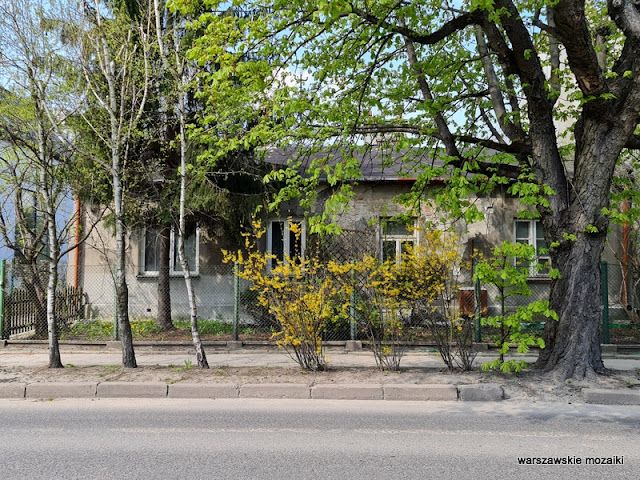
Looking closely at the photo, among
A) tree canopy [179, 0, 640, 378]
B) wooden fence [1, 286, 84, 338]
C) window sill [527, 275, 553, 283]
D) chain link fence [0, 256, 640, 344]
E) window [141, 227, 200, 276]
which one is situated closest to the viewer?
tree canopy [179, 0, 640, 378]

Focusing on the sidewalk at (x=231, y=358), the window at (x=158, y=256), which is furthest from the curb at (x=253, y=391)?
the window at (x=158, y=256)

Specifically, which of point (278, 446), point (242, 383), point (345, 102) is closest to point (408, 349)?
point (242, 383)

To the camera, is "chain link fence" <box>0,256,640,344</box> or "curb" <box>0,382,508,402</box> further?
"chain link fence" <box>0,256,640,344</box>

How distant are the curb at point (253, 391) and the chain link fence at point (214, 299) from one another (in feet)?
5.21

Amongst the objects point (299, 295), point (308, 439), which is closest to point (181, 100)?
point (299, 295)

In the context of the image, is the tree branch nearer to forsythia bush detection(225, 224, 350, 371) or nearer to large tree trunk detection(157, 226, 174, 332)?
forsythia bush detection(225, 224, 350, 371)

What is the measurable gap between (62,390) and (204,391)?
80.8 inches

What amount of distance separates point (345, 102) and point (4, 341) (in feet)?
28.5

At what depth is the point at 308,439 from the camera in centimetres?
518

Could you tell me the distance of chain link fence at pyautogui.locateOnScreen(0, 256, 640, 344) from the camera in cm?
1091

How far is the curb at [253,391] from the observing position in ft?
23.1

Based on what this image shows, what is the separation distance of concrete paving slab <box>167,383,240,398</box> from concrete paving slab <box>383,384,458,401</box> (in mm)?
2174

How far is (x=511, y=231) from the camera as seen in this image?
46.2 feet

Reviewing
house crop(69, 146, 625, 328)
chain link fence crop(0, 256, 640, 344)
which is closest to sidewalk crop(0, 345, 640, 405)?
chain link fence crop(0, 256, 640, 344)
